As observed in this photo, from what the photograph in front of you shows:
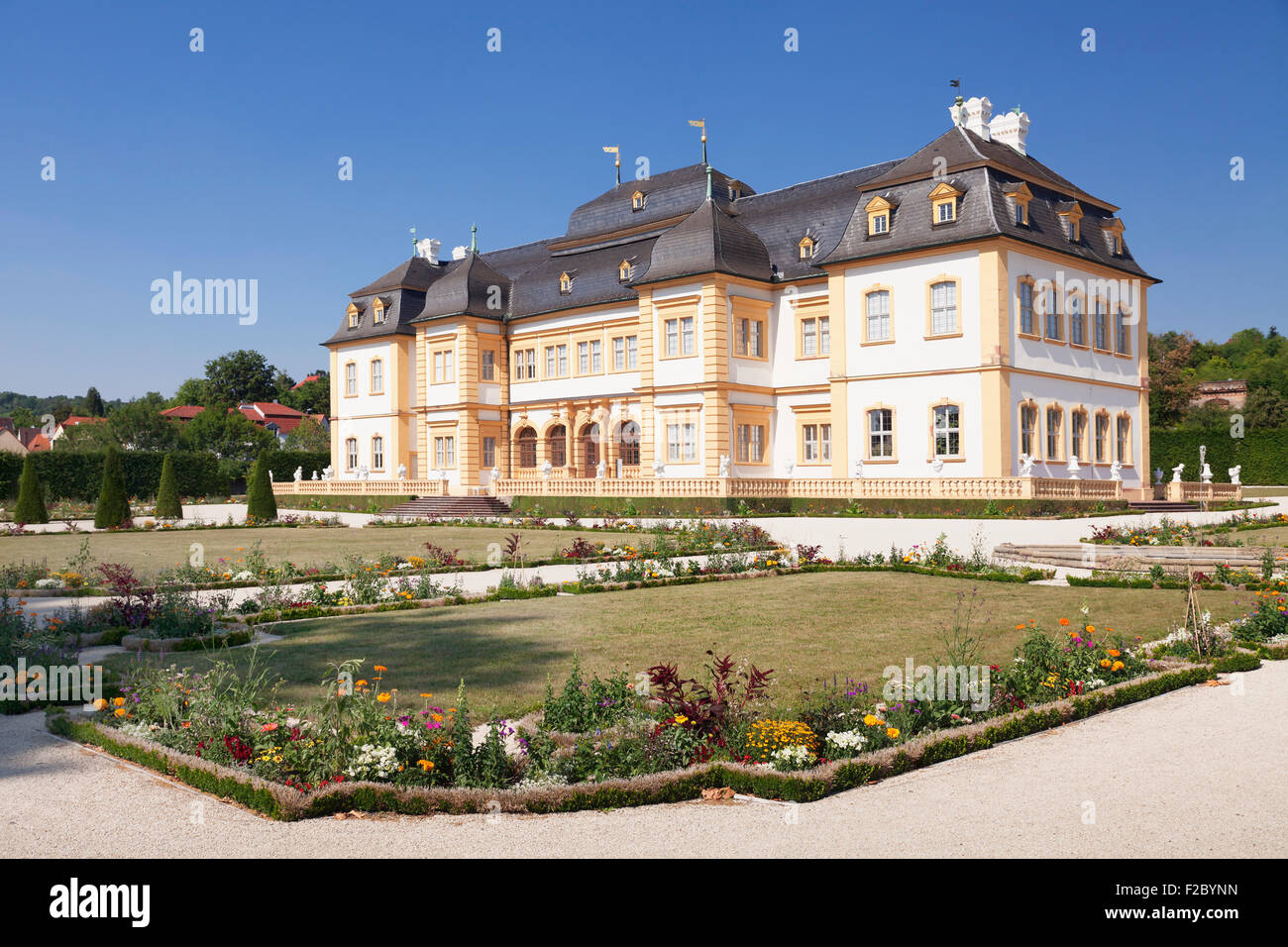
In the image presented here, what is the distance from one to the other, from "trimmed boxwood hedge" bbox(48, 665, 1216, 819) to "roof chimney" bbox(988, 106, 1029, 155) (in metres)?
35.6


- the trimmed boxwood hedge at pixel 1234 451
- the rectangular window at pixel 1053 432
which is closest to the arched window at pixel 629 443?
the rectangular window at pixel 1053 432

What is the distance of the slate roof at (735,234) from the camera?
→ 32.6m

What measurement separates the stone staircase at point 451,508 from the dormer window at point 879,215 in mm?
16997

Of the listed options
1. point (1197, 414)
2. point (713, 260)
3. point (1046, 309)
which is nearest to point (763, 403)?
point (713, 260)

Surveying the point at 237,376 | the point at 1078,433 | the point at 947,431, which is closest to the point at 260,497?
the point at 947,431

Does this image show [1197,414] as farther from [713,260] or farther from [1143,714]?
[1143,714]

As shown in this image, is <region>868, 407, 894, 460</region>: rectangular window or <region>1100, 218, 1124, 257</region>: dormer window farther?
<region>1100, 218, 1124, 257</region>: dormer window

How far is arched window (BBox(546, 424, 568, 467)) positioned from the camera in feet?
146

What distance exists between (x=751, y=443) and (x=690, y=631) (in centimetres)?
2736

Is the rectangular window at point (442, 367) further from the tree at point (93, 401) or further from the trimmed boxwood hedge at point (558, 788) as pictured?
the tree at point (93, 401)

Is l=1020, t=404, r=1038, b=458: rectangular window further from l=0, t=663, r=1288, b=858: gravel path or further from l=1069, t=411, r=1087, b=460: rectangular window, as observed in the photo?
l=0, t=663, r=1288, b=858: gravel path

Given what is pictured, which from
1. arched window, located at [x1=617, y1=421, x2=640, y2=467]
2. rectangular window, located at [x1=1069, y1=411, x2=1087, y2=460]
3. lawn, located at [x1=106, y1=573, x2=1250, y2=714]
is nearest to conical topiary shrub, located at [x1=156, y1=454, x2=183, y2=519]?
arched window, located at [x1=617, y1=421, x2=640, y2=467]
